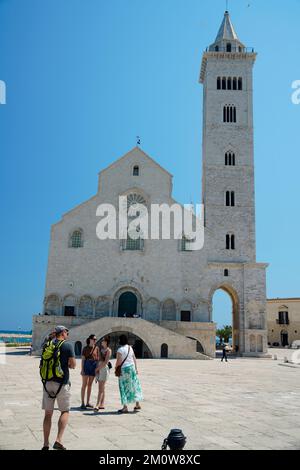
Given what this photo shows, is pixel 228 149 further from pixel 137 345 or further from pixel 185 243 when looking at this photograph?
pixel 137 345

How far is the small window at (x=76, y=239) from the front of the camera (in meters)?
39.2

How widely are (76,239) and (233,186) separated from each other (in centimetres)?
1685

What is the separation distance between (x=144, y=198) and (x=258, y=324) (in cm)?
1604

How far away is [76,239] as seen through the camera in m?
39.4

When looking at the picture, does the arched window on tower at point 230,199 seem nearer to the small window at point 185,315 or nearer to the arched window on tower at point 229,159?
the arched window on tower at point 229,159

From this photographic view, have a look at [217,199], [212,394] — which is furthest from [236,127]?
[212,394]

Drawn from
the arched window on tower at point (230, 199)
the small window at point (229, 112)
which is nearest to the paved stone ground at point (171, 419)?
the arched window on tower at point (230, 199)

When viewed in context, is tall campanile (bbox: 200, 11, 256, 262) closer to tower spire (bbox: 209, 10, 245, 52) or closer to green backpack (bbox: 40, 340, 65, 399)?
tower spire (bbox: 209, 10, 245, 52)

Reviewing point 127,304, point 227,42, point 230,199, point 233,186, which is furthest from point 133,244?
point 227,42

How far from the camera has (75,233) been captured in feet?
130

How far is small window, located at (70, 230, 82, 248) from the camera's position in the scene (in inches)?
1545
